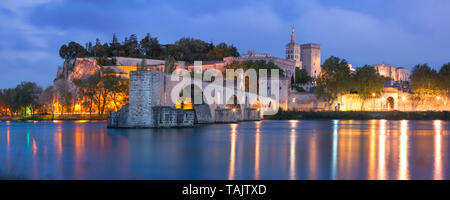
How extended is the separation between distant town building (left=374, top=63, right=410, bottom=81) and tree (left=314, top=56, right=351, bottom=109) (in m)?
79.3

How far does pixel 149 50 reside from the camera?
104 m

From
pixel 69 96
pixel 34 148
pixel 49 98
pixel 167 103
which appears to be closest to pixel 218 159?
pixel 34 148

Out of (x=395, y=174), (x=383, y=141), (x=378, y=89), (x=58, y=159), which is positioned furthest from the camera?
(x=378, y=89)

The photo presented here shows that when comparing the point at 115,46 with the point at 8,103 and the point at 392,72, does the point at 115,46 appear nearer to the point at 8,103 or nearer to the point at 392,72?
the point at 8,103

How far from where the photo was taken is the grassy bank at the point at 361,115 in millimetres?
59000

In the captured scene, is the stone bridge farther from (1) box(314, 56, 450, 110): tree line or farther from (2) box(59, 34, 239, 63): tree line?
(2) box(59, 34, 239, 63): tree line

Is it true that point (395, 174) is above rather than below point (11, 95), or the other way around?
below

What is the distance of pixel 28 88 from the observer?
6109cm

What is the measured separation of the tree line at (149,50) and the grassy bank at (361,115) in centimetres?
4137

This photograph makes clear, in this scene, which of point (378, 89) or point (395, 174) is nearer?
point (395, 174)

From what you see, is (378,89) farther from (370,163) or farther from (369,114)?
(370,163)

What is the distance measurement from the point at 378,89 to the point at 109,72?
125 feet
